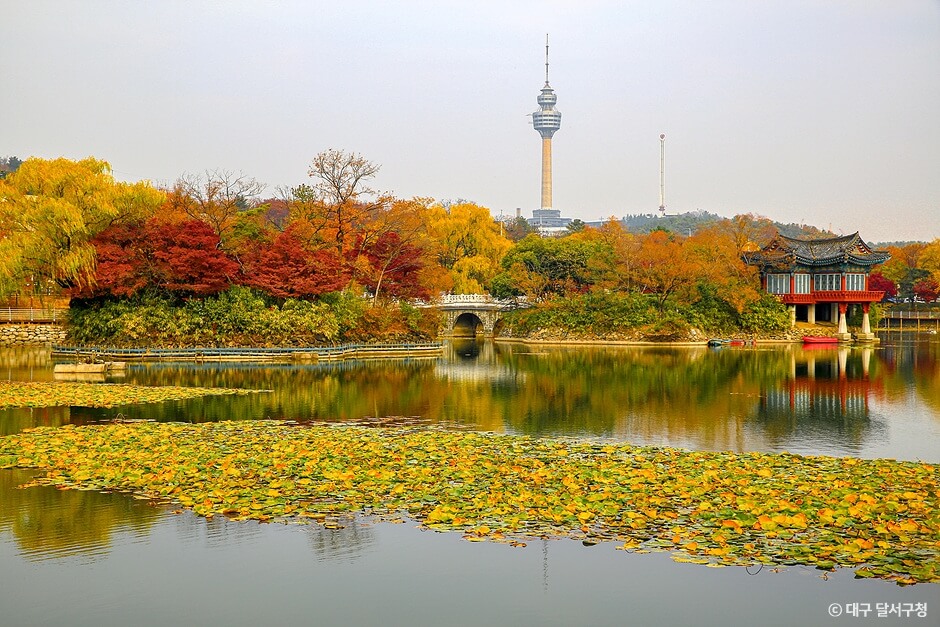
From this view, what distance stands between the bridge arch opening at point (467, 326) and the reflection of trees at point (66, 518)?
49.2m

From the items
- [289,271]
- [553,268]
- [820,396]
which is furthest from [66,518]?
[553,268]

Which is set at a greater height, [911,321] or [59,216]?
[59,216]

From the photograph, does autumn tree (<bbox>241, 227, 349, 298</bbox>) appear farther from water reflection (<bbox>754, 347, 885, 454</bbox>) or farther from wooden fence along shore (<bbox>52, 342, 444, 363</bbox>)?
water reflection (<bbox>754, 347, 885, 454</bbox>)

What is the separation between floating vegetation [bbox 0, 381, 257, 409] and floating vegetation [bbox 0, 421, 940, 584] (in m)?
4.64

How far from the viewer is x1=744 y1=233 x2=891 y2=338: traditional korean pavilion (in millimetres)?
56469

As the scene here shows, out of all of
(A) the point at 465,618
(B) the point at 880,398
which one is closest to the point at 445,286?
(B) the point at 880,398

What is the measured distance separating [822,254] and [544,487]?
50.9 metres

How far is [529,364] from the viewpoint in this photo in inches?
1508

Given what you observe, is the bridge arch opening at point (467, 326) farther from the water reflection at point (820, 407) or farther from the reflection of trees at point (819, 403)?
the water reflection at point (820, 407)

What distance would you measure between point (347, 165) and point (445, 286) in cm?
1812

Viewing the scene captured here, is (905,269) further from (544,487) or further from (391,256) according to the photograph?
(544,487)

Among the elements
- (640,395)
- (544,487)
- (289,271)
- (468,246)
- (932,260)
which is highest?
(468,246)

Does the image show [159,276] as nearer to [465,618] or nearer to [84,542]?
[84,542]

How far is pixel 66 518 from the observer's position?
11562 mm
